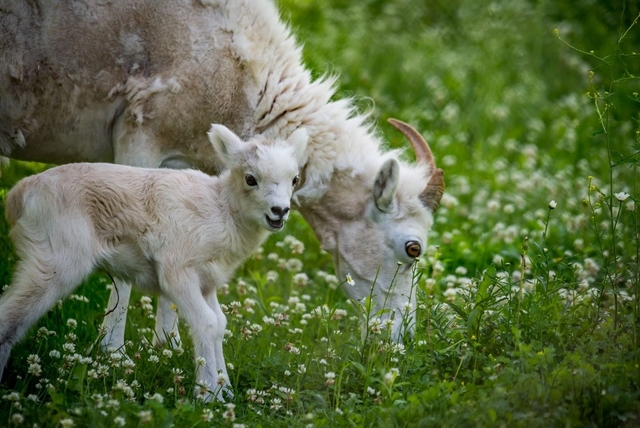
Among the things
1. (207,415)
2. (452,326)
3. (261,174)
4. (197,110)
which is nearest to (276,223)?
(261,174)

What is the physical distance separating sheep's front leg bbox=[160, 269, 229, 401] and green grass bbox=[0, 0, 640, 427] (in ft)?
0.50

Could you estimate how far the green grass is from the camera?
14.4ft

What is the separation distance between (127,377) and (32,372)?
54 centimetres

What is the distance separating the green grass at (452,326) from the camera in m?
4.38

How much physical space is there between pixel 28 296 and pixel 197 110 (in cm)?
194

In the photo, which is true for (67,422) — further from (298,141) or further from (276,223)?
(298,141)

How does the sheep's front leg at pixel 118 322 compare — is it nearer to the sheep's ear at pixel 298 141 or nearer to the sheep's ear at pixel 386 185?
the sheep's ear at pixel 298 141

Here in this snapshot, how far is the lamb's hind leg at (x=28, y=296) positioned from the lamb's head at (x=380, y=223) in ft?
7.16

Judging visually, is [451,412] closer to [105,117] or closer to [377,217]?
[377,217]

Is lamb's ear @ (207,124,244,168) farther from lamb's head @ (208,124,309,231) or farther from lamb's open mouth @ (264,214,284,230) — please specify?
lamb's open mouth @ (264,214,284,230)

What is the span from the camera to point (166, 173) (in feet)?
17.4

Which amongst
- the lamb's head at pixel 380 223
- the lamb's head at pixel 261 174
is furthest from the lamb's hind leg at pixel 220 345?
the lamb's head at pixel 380 223

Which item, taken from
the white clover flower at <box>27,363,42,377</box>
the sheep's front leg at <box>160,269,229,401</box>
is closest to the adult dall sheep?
the sheep's front leg at <box>160,269,229,401</box>

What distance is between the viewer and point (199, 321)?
16.1ft
